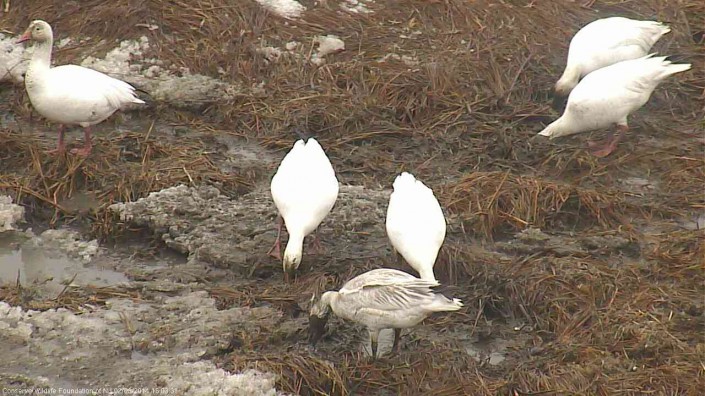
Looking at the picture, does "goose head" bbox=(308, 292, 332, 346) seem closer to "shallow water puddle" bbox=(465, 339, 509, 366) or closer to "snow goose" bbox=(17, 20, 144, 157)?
"shallow water puddle" bbox=(465, 339, 509, 366)

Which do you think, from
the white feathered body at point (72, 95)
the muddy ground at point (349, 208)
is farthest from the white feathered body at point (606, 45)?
the white feathered body at point (72, 95)

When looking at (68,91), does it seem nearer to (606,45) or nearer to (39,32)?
(39,32)

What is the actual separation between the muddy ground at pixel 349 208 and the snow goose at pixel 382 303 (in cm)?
16

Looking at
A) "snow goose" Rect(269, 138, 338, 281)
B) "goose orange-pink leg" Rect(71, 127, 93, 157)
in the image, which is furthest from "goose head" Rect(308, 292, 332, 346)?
"goose orange-pink leg" Rect(71, 127, 93, 157)

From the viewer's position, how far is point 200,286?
5.77 metres

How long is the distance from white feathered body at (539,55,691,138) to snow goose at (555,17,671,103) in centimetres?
48

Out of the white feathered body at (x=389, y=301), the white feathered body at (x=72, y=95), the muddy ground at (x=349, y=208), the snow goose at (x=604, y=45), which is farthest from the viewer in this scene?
the snow goose at (x=604, y=45)

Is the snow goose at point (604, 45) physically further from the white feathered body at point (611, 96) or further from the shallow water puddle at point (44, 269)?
the shallow water puddle at point (44, 269)

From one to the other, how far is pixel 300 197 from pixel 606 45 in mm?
3261

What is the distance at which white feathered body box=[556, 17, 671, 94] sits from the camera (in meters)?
7.96

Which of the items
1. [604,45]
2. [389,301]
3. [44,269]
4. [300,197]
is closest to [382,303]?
[389,301]

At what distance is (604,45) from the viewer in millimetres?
8047

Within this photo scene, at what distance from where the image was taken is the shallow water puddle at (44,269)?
5.86 m

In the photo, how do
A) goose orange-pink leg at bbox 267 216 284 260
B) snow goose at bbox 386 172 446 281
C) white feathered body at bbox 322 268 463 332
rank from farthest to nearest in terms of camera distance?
goose orange-pink leg at bbox 267 216 284 260
snow goose at bbox 386 172 446 281
white feathered body at bbox 322 268 463 332
